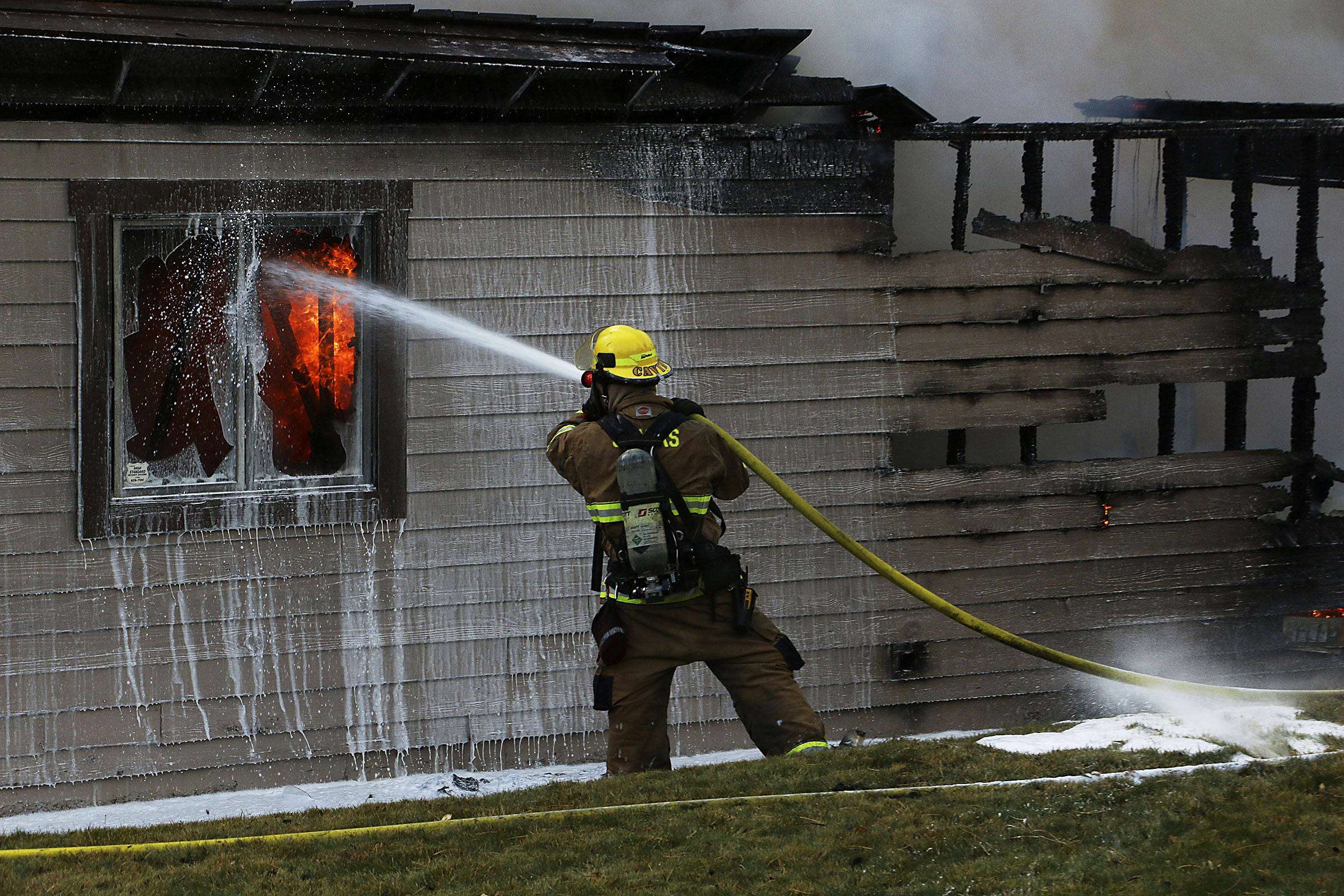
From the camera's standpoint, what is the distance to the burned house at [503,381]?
17.5 feet

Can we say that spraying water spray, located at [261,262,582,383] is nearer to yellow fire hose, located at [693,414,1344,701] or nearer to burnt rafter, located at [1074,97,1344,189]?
yellow fire hose, located at [693,414,1344,701]

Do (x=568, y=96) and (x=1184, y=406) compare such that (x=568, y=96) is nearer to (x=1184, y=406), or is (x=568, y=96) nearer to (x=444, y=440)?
(x=444, y=440)

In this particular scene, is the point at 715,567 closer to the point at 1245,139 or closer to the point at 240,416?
the point at 240,416

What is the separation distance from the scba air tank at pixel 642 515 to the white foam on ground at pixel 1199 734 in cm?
149

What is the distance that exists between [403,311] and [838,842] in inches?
137

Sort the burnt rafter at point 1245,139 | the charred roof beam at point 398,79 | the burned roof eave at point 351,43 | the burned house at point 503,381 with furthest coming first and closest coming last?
1. the burnt rafter at point 1245,139
2. the burned house at point 503,381
3. the charred roof beam at point 398,79
4. the burned roof eave at point 351,43

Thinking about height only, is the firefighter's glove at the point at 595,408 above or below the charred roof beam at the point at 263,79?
below

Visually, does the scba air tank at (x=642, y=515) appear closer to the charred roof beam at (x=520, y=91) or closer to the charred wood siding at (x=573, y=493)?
the charred wood siding at (x=573, y=493)

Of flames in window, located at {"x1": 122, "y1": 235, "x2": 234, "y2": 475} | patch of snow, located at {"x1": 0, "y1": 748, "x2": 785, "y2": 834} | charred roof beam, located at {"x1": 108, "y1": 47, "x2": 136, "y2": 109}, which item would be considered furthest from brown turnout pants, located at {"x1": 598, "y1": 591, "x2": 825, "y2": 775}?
charred roof beam, located at {"x1": 108, "y1": 47, "x2": 136, "y2": 109}

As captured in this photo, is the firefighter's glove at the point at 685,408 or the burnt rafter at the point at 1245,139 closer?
the firefighter's glove at the point at 685,408

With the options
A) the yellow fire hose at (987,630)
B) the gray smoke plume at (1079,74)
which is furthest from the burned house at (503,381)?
the yellow fire hose at (987,630)

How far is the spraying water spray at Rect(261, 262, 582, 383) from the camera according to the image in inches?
223

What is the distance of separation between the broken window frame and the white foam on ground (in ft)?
10.3

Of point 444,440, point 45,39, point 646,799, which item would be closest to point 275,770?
point 444,440
